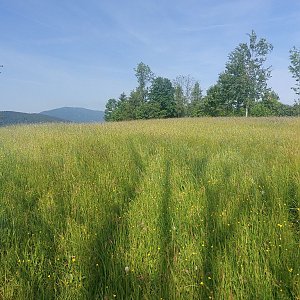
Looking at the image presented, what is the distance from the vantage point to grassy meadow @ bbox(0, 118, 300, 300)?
1.58 metres

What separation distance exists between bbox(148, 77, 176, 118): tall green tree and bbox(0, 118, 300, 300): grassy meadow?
49.5 m

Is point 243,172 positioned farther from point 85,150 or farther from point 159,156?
point 85,150

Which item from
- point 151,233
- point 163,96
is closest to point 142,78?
point 163,96

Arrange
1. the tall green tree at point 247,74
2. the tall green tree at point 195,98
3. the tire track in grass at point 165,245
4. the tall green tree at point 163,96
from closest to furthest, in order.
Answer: the tire track in grass at point 165,245, the tall green tree at point 247,74, the tall green tree at point 163,96, the tall green tree at point 195,98

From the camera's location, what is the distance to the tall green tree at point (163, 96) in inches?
2156

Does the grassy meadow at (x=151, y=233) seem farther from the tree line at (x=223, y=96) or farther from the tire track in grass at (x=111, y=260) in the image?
the tree line at (x=223, y=96)

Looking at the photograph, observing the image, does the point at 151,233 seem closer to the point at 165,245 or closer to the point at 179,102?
the point at 165,245

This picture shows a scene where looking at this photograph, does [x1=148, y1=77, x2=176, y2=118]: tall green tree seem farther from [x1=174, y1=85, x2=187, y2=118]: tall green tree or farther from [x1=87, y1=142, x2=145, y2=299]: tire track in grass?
[x1=87, y1=142, x2=145, y2=299]: tire track in grass

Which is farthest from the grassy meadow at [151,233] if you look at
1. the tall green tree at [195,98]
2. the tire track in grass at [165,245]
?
the tall green tree at [195,98]

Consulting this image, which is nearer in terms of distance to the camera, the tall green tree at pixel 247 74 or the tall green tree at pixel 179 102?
the tall green tree at pixel 247 74

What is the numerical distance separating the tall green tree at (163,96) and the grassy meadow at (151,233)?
4949 cm

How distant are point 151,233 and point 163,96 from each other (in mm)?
55353

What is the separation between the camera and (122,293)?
1.56 meters

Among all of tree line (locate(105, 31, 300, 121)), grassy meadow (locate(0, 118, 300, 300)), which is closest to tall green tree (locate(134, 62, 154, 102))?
tree line (locate(105, 31, 300, 121))
